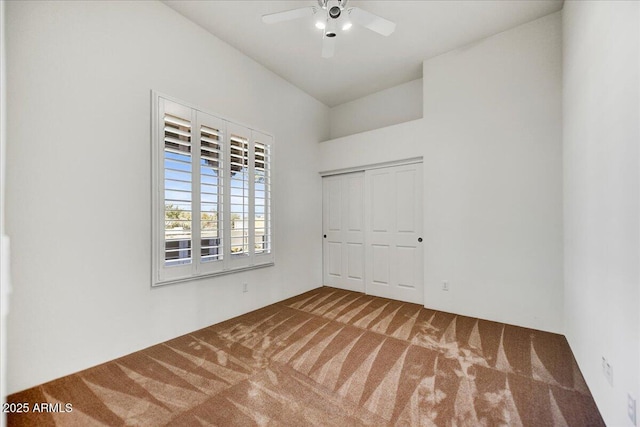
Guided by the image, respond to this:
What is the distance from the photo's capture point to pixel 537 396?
1.83m

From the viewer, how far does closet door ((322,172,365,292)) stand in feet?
14.5

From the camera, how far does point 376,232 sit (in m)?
4.22

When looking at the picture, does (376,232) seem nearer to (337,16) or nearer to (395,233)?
(395,233)

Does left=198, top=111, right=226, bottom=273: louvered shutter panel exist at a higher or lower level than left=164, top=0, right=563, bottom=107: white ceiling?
lower

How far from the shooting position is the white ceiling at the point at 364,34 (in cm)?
268

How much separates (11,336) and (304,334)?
7.23ft

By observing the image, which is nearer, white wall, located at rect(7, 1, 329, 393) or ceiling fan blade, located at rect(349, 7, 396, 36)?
white wall, located at rect(7, 1, 329, 393)

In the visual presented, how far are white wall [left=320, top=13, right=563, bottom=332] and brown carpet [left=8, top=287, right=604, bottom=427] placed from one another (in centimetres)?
47

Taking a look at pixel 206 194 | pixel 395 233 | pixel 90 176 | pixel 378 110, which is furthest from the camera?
pixel 378 110

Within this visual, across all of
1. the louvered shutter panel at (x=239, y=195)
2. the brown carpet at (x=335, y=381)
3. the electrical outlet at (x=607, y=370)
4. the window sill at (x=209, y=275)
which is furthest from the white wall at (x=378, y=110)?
the electrical outlet at (x=607, y=370)

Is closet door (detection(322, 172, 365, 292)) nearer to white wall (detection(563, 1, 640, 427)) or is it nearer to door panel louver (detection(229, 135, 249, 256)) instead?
door panel louver (detection(229, 135, 249, 256))

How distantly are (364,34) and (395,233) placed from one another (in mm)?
2593

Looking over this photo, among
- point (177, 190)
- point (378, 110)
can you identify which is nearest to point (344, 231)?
point (378, 110)

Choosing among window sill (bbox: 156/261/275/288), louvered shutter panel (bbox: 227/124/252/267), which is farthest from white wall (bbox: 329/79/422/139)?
window sill (bbox: 156/261/275/288)
